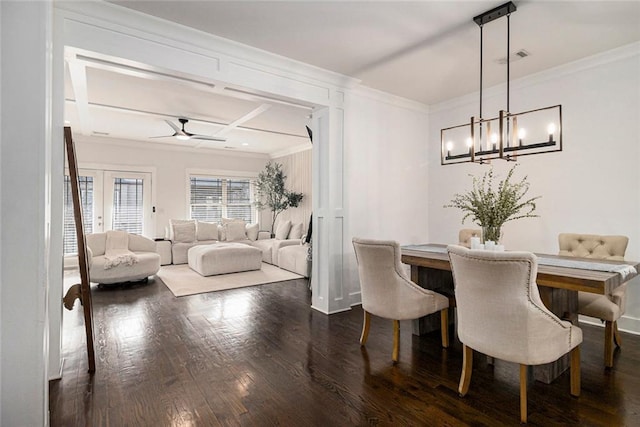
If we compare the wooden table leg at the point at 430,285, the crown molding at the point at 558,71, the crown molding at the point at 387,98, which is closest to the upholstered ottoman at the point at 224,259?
the crown molding at the point at 387,98

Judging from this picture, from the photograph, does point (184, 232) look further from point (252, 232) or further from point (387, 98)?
point (387, 98)

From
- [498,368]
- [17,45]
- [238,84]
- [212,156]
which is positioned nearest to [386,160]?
[238,84]

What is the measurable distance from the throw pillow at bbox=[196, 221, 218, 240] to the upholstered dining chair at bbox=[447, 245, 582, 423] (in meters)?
6.60

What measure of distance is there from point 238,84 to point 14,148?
2.08 metres

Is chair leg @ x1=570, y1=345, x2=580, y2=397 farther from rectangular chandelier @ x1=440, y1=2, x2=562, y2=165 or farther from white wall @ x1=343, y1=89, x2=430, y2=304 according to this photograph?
white wall @ x1=343, y1=89, x2=430, y2=304

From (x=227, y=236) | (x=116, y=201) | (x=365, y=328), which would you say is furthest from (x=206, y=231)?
(x=365, y=328)

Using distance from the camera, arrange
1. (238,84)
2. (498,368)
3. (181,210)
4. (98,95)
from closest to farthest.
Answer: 1. (498,368)
2. (238,84)
3. (98,95)
4. (181,210)

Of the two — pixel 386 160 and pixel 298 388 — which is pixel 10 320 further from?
pixel 386 160

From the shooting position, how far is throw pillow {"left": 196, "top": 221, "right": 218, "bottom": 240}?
7.65 meters

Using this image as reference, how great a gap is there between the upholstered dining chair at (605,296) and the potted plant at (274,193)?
19.0 feet

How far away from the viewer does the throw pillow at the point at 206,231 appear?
7652 millimetres

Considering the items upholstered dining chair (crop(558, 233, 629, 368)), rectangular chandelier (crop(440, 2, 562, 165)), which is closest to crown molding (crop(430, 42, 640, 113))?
rectangular chandelier (crop(440, 2, 562, 165))

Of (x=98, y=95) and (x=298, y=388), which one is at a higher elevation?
Answer: (x=98, y=95)

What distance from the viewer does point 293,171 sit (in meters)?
8.53
